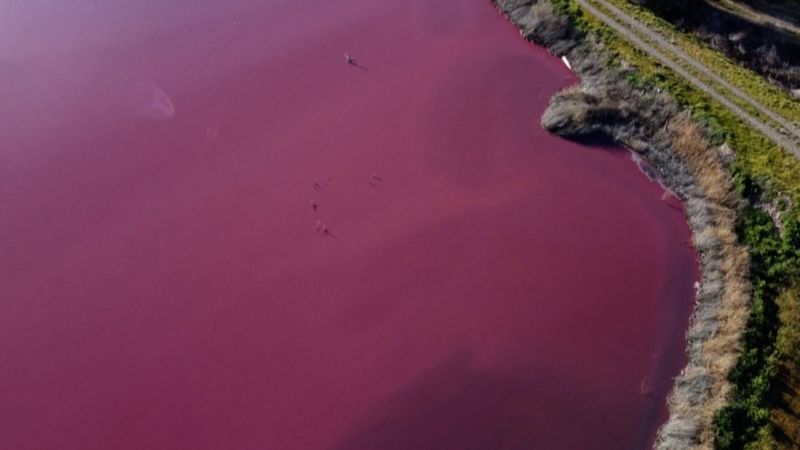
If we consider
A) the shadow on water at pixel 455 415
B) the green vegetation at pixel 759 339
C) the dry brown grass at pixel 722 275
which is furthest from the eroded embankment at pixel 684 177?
the shadow on water at pixel 455 415

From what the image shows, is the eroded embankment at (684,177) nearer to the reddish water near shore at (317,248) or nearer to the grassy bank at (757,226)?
the grassy bank at (757,226)

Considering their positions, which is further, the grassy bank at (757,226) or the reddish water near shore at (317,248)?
the reddish water near shore at (317,248)

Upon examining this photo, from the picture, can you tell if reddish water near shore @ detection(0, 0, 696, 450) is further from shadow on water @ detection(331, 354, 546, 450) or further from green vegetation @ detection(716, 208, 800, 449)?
green vegetation @ detection(716, 208, 800, 449)

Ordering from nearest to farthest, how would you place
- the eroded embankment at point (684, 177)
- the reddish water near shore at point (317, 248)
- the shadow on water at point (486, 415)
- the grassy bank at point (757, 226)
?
the grassy bank at point (757, 226)
the shadow on water at point (486, 415)
the eroded embankment at point (684, 177)
the reddish water near shore at point (317, 248)

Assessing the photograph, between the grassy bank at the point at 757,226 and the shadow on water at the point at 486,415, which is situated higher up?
the grassy bank at the point at 757,226

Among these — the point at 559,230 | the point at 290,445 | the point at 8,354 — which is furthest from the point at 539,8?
the point at 8,354

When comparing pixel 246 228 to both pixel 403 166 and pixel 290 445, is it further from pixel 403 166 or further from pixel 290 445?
pixel 290 445

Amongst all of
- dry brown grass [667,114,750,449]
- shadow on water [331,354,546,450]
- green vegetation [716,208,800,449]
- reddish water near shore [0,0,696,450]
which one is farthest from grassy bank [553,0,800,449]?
shadow on water [331,354,546,450]
